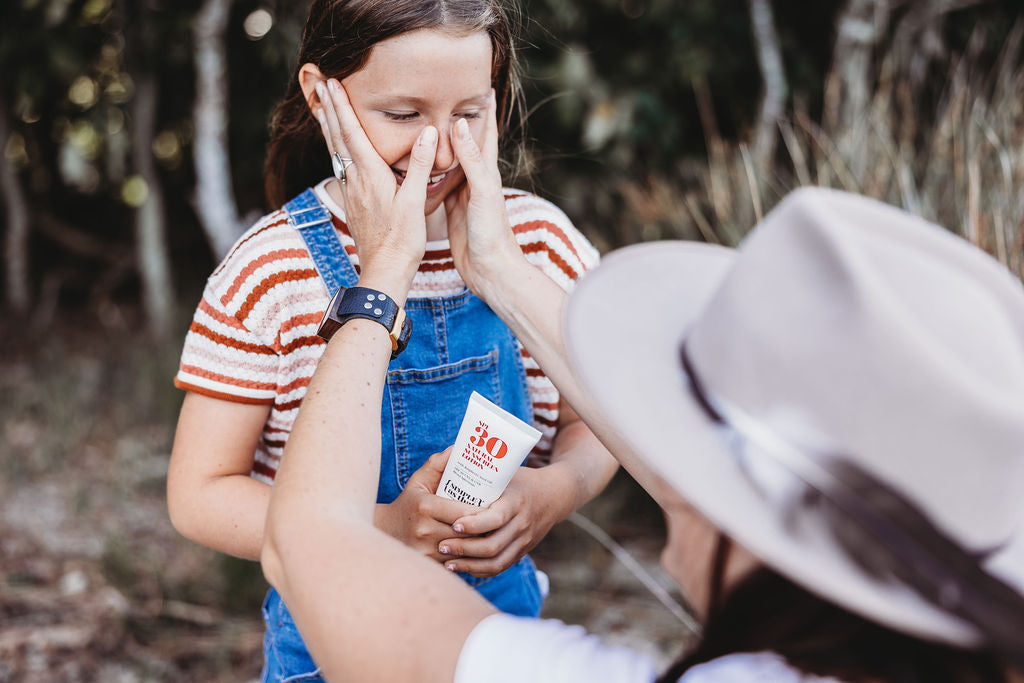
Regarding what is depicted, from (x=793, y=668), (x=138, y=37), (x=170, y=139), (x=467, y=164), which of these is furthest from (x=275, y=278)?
(x=170, y=139)

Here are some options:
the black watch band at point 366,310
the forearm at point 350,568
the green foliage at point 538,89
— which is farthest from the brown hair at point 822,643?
the green foliage at point 538,89

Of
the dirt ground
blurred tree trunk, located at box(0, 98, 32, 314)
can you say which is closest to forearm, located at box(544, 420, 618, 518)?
the dirt ground

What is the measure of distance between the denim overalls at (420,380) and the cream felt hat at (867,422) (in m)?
0.74

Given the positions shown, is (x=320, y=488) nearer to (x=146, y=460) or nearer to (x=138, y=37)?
(x=146, y=460)

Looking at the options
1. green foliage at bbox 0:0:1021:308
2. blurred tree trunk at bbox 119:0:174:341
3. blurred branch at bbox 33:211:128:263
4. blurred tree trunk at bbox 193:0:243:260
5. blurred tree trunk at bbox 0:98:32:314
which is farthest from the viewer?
blurred branch at bbox 33:211:128:263

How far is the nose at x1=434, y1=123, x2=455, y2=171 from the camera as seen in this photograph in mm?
1543

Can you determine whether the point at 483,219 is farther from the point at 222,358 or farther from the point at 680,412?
the point at 680,412

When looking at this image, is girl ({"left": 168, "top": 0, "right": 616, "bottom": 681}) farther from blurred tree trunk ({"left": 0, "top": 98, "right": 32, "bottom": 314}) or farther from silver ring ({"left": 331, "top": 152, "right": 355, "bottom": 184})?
blurred tree trunk ({"left": 0, "top": 98, "right": 32, "bottom": 314})

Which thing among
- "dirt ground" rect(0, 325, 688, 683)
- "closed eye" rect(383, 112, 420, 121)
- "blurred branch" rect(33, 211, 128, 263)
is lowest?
"dirt ground" rect(0, 325, 688, 683)

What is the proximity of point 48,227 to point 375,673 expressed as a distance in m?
6.79

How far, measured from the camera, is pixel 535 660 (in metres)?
0.91

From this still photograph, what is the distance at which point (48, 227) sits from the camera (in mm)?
6645

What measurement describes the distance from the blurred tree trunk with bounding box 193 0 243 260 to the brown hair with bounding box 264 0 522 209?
2.55m

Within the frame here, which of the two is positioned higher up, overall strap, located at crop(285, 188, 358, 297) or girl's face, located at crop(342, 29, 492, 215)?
girl's face, located at crop(342, 29, 492, 215)
